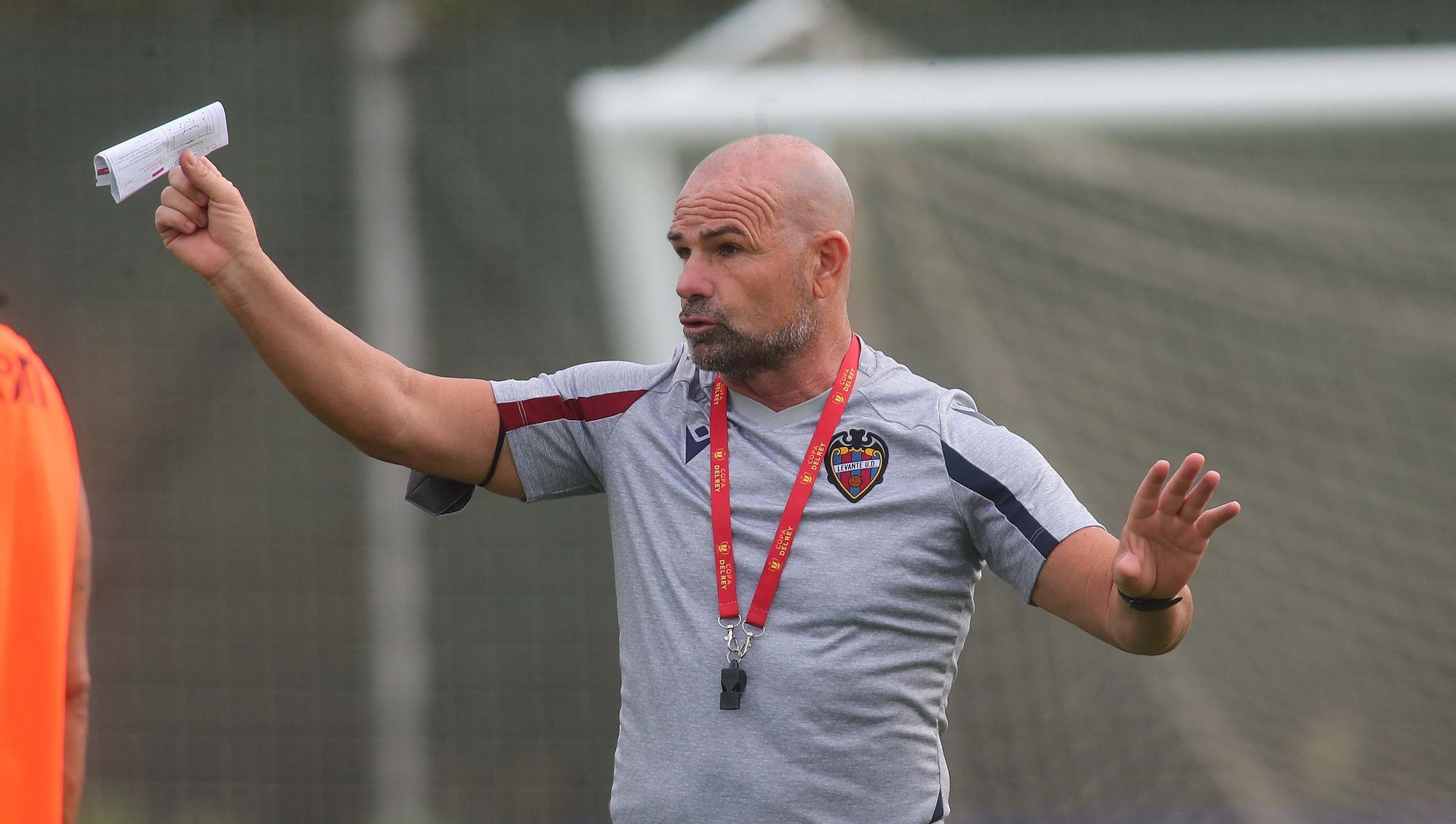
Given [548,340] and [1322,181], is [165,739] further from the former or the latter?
[1322,181]

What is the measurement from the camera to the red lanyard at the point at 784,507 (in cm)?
225

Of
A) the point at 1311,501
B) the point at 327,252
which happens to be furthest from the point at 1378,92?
the point at 327,252

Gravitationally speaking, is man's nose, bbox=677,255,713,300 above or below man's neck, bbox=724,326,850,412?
above

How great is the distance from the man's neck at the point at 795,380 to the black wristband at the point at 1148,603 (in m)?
0.65

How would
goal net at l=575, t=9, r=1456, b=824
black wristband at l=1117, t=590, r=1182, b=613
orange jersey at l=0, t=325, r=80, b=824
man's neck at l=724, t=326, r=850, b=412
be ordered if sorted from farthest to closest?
goal net at l=575, t=9, r=1456, b=824
man's neck at l=724, t=326, r=850, b=412
black wristband at l=1117, t=590, r=1182, b=613
orange jersey at l=0, t=325, r=80, b=824

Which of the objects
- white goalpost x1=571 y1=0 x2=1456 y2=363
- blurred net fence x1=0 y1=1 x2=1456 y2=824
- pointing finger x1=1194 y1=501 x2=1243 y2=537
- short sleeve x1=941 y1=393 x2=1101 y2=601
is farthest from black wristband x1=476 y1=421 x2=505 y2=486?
blurred net fence x1=0 y1=1 x2=1456 y2=824

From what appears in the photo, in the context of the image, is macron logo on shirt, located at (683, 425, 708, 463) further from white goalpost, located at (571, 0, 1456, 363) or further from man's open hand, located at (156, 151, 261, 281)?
white goalpost, located at (571, 0, 1456, 363)

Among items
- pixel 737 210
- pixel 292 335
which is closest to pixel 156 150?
pixel 292 335

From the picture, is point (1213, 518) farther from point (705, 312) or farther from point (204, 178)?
point (204, 178)

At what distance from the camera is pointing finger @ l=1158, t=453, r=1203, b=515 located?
197cm

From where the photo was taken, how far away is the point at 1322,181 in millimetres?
6426

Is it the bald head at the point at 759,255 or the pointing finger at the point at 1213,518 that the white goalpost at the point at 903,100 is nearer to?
the bald head at the point at 759,255

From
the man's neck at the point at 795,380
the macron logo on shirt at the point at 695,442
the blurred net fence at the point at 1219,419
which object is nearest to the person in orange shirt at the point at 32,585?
the macron logo on shirt at the point at 695,442

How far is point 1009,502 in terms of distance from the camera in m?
2.24
